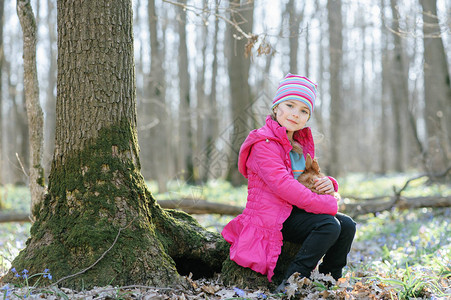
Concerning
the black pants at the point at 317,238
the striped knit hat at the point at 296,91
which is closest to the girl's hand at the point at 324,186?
the black pants at the point at 317,238

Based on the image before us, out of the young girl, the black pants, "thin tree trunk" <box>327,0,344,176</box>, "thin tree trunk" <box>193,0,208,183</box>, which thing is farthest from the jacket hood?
"thin tree trunk" <box>327,0,344,176</box>

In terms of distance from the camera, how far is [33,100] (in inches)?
164

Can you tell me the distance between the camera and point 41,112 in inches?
168

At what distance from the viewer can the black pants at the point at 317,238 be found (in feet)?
9.71

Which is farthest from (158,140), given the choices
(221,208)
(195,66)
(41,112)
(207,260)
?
(195,66)

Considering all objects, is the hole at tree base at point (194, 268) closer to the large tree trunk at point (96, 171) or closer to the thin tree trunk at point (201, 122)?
the large tree trunk at point (96, 171)

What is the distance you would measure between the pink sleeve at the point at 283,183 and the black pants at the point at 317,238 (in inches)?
3.5

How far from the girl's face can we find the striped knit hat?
4 centimetres

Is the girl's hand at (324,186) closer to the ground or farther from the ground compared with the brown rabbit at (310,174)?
closer to the ground

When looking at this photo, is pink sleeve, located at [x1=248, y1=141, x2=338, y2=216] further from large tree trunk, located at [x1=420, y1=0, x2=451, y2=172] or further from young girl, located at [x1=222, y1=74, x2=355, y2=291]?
large tree trunk, located at [x1=420, y1=0, x2=451, y2=172]

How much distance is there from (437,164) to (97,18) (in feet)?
Answer: 36.3

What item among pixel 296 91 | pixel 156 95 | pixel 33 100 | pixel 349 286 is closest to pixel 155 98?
pixel 156 95

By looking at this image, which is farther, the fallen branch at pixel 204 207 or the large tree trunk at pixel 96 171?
the fallen branch at pixel 204 207

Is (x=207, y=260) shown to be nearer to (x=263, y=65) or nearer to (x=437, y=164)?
(x=437, y=164)
